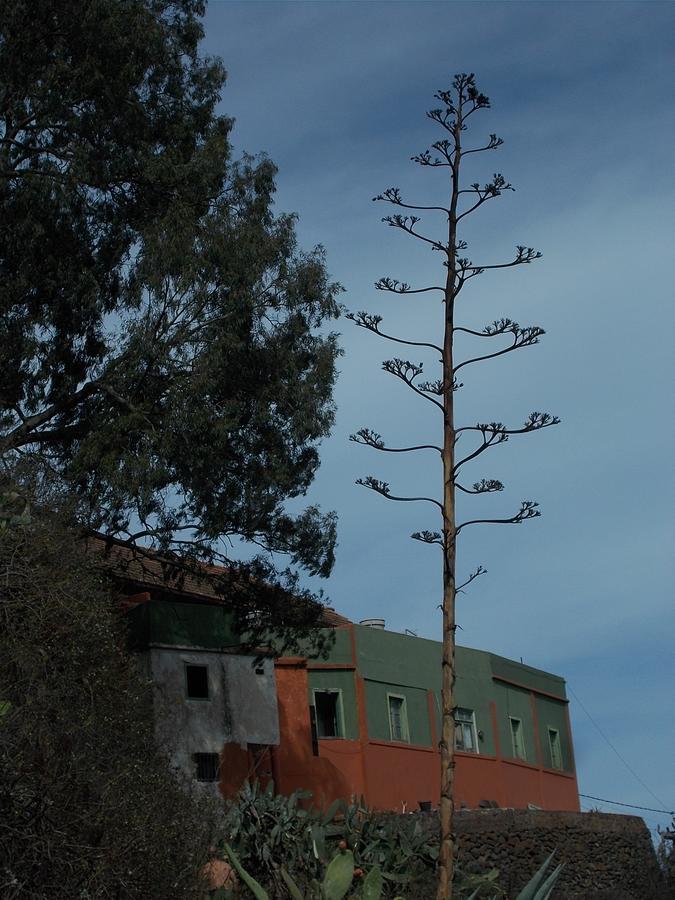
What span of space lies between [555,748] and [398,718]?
8.99 metres

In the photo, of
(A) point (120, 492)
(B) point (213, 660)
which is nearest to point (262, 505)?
(A) point (120, 492)

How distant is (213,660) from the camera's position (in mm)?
23672

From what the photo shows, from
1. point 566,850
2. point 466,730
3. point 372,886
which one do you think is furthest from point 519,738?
point 372,886

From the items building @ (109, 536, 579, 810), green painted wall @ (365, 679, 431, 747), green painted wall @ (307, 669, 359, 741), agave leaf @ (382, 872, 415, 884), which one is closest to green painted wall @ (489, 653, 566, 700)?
building @ (109, 536, 579, 810)

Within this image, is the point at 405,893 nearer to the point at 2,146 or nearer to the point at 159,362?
the point at 159,362

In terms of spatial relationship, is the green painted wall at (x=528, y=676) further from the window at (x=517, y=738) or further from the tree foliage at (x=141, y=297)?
the tree foliage at (x=141, y=297)

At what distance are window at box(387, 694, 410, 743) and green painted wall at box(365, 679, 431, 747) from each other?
102 millimetres

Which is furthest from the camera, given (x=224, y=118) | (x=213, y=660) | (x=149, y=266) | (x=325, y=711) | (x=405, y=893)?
(x=325, y=711)

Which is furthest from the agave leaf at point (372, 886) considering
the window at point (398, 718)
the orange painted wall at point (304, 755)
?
the window at point (398, 718)

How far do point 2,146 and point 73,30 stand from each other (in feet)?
7.27

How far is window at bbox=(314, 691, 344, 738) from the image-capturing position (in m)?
28.3

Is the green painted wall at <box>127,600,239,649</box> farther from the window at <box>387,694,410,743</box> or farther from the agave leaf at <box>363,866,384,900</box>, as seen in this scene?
the agave leaf at <box>363,866,384,900</box>

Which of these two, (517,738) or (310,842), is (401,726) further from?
(310,842)

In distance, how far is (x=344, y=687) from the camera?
28.8 m
